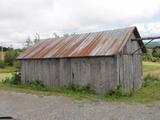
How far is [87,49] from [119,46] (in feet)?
7.97

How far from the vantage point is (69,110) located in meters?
13.3

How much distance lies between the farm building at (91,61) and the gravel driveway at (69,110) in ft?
12.1

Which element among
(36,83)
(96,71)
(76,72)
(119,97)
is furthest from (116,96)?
(36,83)

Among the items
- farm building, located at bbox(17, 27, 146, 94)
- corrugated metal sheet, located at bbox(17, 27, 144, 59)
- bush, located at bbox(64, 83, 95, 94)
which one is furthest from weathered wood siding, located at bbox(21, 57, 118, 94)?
corrugated metal sheet, located at bbox(17, 27, 144, 59)

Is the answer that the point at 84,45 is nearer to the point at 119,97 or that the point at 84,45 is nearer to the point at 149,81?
the point at 119,97

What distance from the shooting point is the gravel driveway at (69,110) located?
11.8 meters

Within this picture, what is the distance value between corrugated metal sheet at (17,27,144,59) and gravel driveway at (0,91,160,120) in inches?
179

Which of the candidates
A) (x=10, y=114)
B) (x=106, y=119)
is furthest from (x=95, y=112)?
(x=10, y=114)

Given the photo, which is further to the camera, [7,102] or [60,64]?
[60,64]

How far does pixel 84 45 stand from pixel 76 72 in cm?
208

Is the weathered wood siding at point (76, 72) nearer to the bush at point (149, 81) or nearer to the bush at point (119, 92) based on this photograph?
the bush at point (119, 92)

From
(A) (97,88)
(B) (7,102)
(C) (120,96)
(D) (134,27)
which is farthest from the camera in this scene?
(D) (134,27)

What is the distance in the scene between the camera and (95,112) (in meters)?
12.7

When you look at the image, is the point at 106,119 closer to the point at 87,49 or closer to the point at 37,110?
the point at 37,110
